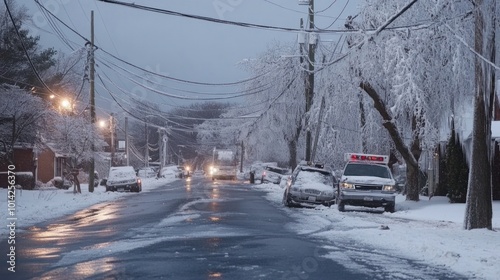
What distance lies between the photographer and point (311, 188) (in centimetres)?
2717

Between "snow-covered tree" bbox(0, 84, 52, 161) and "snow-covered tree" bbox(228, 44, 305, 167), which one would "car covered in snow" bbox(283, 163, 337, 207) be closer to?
"snow-covered tree" bbox(0, 84, 52, 161)

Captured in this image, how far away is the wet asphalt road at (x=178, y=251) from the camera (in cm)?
1018

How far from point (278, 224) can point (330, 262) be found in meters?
7.21

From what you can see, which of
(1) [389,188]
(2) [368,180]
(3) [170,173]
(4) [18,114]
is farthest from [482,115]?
(3) [170,173]

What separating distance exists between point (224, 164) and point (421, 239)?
58803 millimetres

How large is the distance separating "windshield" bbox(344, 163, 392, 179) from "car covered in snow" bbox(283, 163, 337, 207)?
1.13 metres

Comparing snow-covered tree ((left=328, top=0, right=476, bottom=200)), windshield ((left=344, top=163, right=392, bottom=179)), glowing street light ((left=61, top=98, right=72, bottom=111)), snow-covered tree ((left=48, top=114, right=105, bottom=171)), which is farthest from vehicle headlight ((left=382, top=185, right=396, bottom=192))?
glowing street light ((left=61, top=98, right=72, bottom=111))

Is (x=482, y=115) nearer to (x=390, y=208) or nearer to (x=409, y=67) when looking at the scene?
(x=409, y=67)

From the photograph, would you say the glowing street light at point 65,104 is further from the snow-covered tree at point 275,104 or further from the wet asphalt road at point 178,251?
the wet asphalt road at point 178,251

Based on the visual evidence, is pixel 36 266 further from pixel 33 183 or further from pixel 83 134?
pixel 33 183

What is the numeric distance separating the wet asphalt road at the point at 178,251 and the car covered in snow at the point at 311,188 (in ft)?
23.1

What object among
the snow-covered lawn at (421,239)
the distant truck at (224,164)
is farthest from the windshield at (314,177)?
the distant truck at (224,164)

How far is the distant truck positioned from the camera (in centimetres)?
7281

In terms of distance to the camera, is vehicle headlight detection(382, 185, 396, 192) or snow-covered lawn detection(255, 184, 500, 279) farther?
vehicle headlight detection(382, 185, 396, 192)
